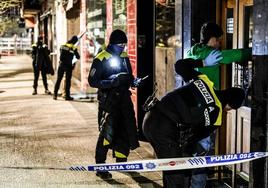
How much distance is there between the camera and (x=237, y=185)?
18.9 ft

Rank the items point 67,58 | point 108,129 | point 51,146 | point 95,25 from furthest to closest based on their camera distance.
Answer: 1. point 95,25
2. point 67,58
3. point 51,146
4. point 108,129

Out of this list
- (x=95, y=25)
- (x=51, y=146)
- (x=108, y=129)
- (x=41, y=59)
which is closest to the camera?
(x=108, y=129)

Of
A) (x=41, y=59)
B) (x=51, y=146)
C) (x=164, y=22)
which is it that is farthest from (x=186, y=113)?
(x=41, y=59)

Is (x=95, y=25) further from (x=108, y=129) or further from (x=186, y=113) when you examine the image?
(x=186, y=113)

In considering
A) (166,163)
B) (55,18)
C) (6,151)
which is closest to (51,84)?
(55,18)

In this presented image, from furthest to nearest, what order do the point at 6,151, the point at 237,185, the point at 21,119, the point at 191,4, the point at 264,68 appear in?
the point at 21,119 → the point at 6,151 → the point at 191,4 → the point at 237,185 → the point at 264,68

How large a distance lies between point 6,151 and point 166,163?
4.21m

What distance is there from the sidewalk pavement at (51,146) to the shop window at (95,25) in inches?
65.2

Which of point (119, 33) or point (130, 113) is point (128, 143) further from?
point (119, 33)

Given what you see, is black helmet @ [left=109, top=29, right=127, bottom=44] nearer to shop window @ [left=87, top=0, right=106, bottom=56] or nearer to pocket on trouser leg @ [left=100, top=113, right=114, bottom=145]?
pocket on trouser leg @ [left=100, top=113, right=114, bottom=145]

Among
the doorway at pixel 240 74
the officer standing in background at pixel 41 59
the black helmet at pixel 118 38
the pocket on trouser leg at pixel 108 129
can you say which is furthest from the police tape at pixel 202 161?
the officer standing in background at pixel 41 59

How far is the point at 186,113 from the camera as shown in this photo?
436cm

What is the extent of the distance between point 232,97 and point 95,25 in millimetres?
9966

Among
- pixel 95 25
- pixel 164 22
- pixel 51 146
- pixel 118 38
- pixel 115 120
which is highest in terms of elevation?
pixel 95 25
